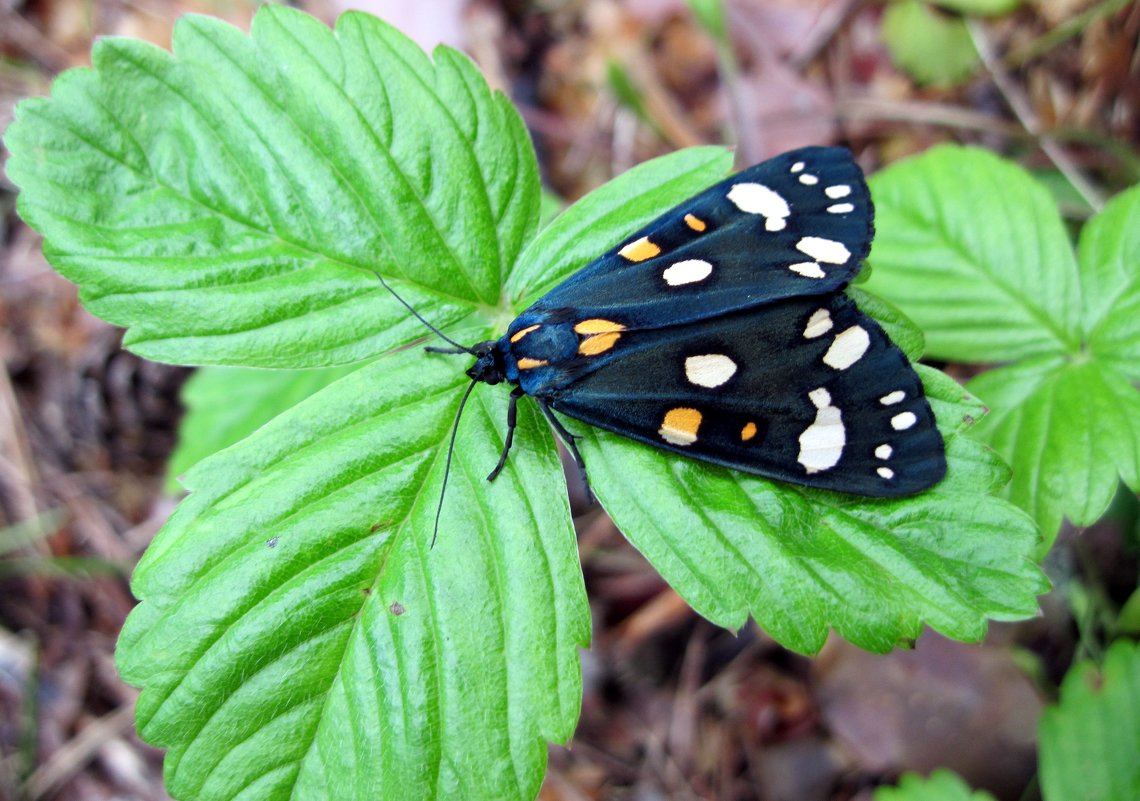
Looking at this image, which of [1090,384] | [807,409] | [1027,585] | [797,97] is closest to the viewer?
[1027,585]

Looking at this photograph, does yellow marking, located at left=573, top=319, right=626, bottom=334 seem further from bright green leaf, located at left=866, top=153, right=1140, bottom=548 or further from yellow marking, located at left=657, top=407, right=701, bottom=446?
bright green leaf, located at left=866, top=153, right=1140, bottom=548

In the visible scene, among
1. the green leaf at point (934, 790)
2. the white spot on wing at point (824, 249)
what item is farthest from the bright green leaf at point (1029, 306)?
the green leaf at point (934, 790)

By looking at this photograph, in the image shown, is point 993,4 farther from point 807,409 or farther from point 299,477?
point 299,477

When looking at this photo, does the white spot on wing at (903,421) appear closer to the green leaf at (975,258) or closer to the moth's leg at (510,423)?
the green leaf at (975,258)

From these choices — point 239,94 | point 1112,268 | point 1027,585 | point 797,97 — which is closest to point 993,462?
point 1027,585

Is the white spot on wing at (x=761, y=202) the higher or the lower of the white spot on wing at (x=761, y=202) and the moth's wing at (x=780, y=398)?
the higher

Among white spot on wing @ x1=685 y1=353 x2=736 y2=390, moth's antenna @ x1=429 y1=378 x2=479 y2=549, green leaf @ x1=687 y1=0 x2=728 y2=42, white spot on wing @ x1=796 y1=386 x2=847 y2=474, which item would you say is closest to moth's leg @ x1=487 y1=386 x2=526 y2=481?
moth's antenna @ x1=429 y1=378 x2=479 y2=549
